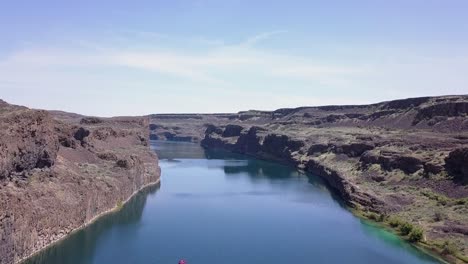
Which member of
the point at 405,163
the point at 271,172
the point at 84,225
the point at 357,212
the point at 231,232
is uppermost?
the point at 405,163

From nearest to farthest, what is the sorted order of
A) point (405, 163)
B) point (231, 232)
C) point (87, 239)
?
1. point (87, 239)
2. point (231, 232)
3. point (405, 163)

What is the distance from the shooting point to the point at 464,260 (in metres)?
53.8

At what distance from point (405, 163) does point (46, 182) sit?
65692 mm

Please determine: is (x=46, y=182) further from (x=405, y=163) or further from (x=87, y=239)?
(x=405, y=163)

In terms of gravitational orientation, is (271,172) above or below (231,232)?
above

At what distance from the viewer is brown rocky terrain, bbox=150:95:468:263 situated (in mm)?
68312

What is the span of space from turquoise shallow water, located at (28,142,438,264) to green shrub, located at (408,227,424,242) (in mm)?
1865

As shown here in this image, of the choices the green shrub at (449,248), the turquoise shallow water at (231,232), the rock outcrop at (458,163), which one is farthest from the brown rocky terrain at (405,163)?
the turquoise shallow water at (231,232)

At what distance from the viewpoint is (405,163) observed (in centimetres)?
9481

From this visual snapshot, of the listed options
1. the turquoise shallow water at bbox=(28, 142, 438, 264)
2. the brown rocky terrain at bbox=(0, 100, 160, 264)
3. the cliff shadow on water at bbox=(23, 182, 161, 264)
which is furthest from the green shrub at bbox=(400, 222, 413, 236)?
the brown rocky terrain at bbox=(0, 100, 160, 264)

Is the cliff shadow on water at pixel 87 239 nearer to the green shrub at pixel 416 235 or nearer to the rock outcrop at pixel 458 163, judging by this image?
the green shrub at pixel 416 235

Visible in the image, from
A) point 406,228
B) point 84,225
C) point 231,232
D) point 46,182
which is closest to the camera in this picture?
point 46,182

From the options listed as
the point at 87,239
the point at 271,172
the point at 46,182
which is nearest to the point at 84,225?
the point at 87,239

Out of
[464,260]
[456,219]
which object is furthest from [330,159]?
[464,260]
